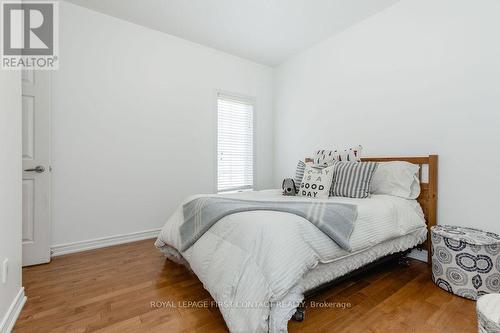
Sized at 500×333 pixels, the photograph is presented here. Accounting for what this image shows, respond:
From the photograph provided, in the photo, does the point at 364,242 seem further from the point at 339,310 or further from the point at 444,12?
the point at 444,12

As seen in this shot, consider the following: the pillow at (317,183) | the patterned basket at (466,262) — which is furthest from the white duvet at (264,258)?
the pillow at (317,183)

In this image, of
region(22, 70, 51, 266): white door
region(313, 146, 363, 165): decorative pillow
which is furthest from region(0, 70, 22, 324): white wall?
region(313, 146, 363, 165): decorative pillow

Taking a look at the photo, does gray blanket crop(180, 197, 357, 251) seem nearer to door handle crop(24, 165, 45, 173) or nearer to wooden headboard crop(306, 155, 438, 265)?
wooden headboard crop(306, 155, 438, 265)

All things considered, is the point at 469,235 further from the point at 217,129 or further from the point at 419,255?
the point at 217,129

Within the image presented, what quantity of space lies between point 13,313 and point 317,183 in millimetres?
2418

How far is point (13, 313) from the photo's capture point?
141 cm

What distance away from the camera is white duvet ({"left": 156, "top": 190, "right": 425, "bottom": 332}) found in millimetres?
1190

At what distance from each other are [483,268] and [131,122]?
3.54 meters

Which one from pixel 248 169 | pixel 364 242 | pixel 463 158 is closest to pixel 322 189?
pixel 364 242

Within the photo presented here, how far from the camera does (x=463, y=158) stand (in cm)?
203

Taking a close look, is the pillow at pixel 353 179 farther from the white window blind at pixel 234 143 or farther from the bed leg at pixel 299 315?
the white window blind at pixel 234 143

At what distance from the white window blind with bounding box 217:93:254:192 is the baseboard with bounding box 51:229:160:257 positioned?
118 cm

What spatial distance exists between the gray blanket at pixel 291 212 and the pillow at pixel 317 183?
0.55m

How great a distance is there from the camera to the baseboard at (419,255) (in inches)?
90.4
